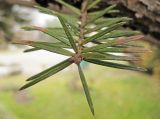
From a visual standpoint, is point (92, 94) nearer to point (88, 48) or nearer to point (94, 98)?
point (94, 98)

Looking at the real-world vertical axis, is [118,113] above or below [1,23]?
below

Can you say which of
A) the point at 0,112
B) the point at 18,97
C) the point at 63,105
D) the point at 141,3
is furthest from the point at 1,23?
the point at 18,97

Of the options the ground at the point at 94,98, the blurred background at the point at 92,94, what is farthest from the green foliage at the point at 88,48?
the ground at the point at 94,98

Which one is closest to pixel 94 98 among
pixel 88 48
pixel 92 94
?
pixel 92 94

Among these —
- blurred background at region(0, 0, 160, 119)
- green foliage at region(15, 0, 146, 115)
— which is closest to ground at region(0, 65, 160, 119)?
blurred background at region(0, 0, 160, 119)

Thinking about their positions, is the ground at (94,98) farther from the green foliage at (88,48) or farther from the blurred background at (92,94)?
the green foliage at (88,48)

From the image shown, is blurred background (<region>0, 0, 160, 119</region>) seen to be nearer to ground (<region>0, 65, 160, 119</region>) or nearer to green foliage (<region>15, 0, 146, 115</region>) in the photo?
ground (<region>0, 65, 160, 119</region>)

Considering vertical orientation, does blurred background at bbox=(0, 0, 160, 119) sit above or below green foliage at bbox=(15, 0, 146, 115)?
below

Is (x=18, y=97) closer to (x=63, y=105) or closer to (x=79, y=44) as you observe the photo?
(x=63, y=105)
